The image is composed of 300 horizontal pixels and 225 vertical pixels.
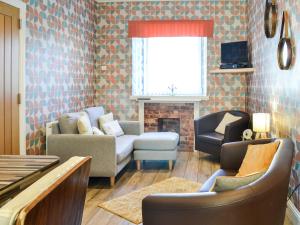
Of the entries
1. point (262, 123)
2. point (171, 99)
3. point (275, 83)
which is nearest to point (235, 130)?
point (262, 123)

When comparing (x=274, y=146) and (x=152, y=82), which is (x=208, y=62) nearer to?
(x=152, y=82)

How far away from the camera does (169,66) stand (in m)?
6.93

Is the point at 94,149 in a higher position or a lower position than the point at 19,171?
lower

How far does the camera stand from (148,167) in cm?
540

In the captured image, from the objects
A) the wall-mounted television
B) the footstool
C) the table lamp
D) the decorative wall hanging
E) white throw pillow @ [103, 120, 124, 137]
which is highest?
the wall-mounted television

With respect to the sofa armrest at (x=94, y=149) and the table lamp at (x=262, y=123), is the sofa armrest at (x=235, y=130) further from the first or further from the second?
the sofa armrest at (x=94, y=149)

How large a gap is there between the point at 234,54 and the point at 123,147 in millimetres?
2799

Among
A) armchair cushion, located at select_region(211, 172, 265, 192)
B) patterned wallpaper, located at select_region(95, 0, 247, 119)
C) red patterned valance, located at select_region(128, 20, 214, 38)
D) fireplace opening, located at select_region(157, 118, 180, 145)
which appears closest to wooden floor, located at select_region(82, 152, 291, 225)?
fireplace opening, located at select_region(157, 118, 180, 145)

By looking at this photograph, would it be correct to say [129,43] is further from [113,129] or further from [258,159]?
[258,159]

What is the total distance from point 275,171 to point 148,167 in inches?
130

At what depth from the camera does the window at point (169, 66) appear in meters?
6.85

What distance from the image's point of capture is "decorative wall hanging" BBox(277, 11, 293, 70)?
344 centimetres

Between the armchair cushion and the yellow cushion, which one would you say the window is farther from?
the armchair cushion

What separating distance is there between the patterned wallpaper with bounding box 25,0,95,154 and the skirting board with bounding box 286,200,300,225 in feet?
9.98
